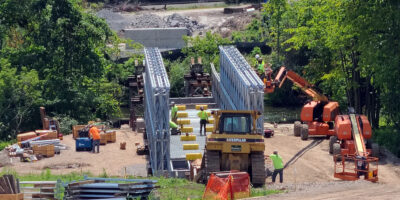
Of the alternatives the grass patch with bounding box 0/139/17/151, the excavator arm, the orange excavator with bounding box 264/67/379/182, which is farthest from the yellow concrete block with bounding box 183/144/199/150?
the grass patch with bounding box 0/139/17/151

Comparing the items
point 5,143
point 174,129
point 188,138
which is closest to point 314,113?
point 174,129

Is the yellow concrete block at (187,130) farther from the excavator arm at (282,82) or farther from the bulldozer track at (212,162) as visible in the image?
the bulldozer track at (212,162)

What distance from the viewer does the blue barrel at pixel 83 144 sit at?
131 ft

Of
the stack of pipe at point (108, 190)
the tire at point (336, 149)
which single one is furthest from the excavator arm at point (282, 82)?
the stack of pipe at point (108, 190)

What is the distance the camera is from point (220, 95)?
45.6 meters

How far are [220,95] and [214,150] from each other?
1608cm

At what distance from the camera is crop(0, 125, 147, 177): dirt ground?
35.6 metres

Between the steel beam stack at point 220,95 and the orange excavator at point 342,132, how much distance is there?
2.42 m

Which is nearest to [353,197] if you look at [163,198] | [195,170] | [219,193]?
[219,193]

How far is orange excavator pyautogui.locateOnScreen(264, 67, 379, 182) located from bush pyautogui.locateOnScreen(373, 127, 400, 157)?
2.35 metres

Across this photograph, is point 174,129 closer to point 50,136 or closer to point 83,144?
point 83,144

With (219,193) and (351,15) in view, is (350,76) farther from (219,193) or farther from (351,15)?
(219,193)

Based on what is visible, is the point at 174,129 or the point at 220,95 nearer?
the point at 174,129

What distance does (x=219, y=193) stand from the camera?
25.6 meters
